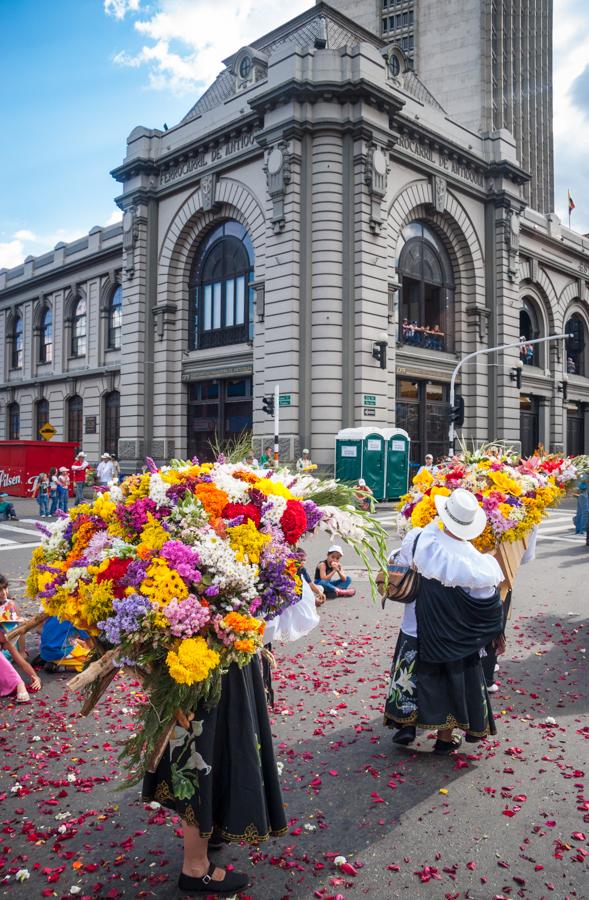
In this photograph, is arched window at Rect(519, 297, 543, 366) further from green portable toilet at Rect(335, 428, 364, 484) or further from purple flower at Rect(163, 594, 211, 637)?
purple flower at Rect(163, 594, 211, 637)

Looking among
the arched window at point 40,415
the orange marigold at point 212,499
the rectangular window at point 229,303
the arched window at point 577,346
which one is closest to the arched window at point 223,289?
the rectangular window at point 229,303

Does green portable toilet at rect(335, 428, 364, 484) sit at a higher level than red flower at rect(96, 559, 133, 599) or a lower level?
higher

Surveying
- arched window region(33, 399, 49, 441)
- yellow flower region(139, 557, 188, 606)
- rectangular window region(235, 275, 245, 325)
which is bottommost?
yellow flower region(139, 557, 188, 606)

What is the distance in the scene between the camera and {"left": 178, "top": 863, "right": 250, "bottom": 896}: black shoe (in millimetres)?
3256

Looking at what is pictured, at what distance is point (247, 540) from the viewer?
317cm

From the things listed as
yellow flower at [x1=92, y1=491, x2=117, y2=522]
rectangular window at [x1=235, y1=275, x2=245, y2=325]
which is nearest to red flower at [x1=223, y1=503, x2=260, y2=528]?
yellow flower at [x1=92, y1=491, x2=117, y2=522]

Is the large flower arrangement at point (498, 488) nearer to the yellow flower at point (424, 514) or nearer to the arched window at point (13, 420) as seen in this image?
the yellow flower at point (424, 514)

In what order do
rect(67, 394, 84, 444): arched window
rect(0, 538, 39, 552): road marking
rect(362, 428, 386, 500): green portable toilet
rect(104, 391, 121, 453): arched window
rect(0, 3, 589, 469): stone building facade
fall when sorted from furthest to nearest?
1. rect(67, 394, 84, 444): arched window
2. rect(104, 391, 121, 453): arched window
3. rect(0, 3, 589, 469): stone building facade
4. rect(362, 428, 386, 500): green portable toilet
5. rect(0, 538, 39, 552): road marking

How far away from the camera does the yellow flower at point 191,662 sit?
2.74m

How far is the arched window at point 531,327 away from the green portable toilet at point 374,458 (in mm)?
16252

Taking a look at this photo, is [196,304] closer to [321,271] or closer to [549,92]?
[321,271]

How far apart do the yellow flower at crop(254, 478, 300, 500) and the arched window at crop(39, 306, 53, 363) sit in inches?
1564

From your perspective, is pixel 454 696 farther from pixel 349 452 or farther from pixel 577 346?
pixel 577 346

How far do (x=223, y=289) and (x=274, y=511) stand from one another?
1001 inches
